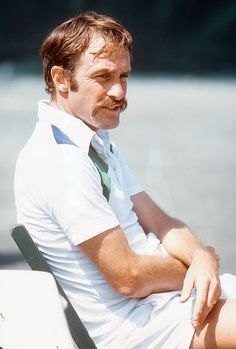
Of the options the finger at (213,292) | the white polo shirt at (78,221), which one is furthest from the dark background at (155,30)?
the finger at (213,292)

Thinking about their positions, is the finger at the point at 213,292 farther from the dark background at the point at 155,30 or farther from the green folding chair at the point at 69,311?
the dark background at the point at 155,30

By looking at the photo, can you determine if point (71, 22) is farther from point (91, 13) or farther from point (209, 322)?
point (209, 322)

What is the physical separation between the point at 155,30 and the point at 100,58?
44.6 ft

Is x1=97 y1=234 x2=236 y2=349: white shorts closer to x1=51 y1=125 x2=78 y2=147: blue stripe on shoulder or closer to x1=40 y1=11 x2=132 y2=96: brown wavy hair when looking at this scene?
x1=51 y1=125 x2=78 y2=147: blue stripe on shoulder

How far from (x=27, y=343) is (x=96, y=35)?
33.6 inches

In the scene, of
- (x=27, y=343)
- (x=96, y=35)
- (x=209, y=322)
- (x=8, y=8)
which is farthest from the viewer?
(x=8, y=8)

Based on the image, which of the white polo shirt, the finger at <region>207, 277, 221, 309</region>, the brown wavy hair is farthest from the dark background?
the finger at <region>207, 277, 221, 309</region>

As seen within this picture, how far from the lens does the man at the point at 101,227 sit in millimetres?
2225

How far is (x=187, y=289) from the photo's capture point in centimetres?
228

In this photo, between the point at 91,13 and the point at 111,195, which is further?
the point at 91,13

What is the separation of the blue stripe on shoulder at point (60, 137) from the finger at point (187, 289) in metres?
0.44

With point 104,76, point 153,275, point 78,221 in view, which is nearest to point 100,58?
point 104,76

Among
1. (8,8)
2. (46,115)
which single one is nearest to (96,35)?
(46,115)

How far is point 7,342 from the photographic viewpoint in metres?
1.99
